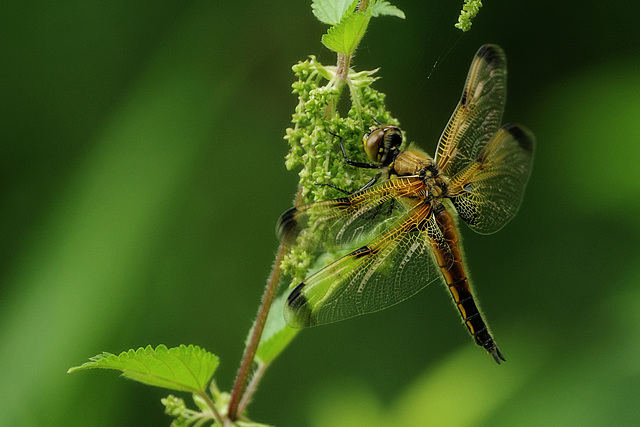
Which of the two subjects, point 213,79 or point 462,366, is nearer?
point 462,366

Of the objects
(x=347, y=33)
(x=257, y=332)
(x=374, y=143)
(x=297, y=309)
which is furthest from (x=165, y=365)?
(x=347, y=33)

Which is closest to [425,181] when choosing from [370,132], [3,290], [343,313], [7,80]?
[370,132]

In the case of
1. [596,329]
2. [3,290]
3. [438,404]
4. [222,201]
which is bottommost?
[438,404]

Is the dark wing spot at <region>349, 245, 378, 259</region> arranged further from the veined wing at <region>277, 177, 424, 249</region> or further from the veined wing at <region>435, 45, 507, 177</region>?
the veined wing at <region>435, 45, 507, 177</region>

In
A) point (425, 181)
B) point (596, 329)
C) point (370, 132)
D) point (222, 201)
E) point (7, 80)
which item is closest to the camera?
point (370, 132)

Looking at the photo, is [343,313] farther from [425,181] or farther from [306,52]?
[306,52]

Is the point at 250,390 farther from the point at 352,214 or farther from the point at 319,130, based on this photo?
the point at 319,130

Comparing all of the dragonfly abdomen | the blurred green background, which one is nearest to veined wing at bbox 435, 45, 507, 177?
the dragonfly abdomen

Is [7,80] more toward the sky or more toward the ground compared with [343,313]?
more toward the sky
